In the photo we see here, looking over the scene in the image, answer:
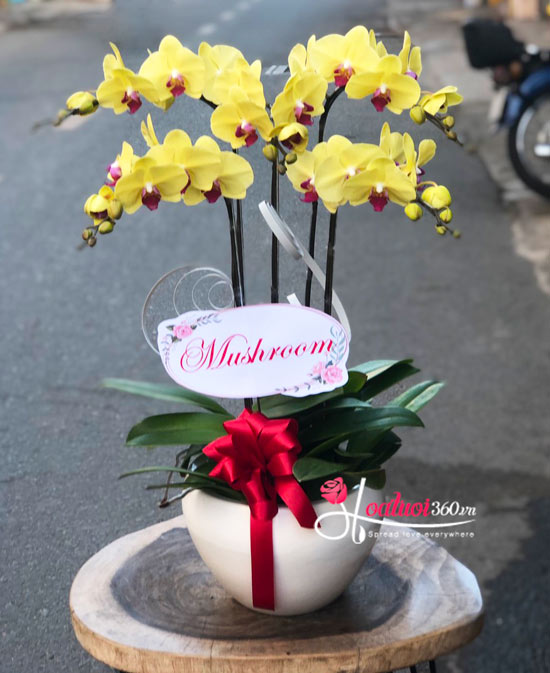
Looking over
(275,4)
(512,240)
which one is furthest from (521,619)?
(275,4)

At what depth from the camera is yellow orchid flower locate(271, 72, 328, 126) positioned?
129 centimetres

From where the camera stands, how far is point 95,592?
1.49 meters

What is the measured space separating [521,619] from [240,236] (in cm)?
144

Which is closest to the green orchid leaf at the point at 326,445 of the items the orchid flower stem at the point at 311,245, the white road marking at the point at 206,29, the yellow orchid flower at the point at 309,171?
the orchid flower stem at the point at 311,245

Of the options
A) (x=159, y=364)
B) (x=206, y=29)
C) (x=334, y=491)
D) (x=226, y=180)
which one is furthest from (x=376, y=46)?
(x=206, y=29)

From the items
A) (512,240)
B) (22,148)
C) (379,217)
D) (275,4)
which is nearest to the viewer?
(512,240)

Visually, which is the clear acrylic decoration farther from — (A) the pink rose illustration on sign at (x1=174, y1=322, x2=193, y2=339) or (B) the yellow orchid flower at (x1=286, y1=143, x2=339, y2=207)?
(B) the yellow orchid flower at (x1=286, y1=143, x2=339, y2=207)

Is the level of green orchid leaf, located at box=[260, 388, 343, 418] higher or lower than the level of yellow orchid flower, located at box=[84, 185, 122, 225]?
lower

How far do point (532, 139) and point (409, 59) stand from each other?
13.4ft

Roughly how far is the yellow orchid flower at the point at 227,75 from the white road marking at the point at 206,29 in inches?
446

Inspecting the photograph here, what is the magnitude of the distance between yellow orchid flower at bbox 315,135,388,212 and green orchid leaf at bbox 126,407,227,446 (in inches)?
15.1

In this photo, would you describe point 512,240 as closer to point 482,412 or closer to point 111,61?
point 482,412

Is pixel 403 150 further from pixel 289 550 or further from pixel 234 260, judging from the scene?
pixel 289 550

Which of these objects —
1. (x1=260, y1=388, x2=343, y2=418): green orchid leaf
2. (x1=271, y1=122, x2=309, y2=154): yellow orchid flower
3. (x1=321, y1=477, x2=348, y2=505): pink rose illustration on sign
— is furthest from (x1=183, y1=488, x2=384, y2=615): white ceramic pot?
(x1=271, y1=122, x2=309, y2=154): yellow orchid flower
